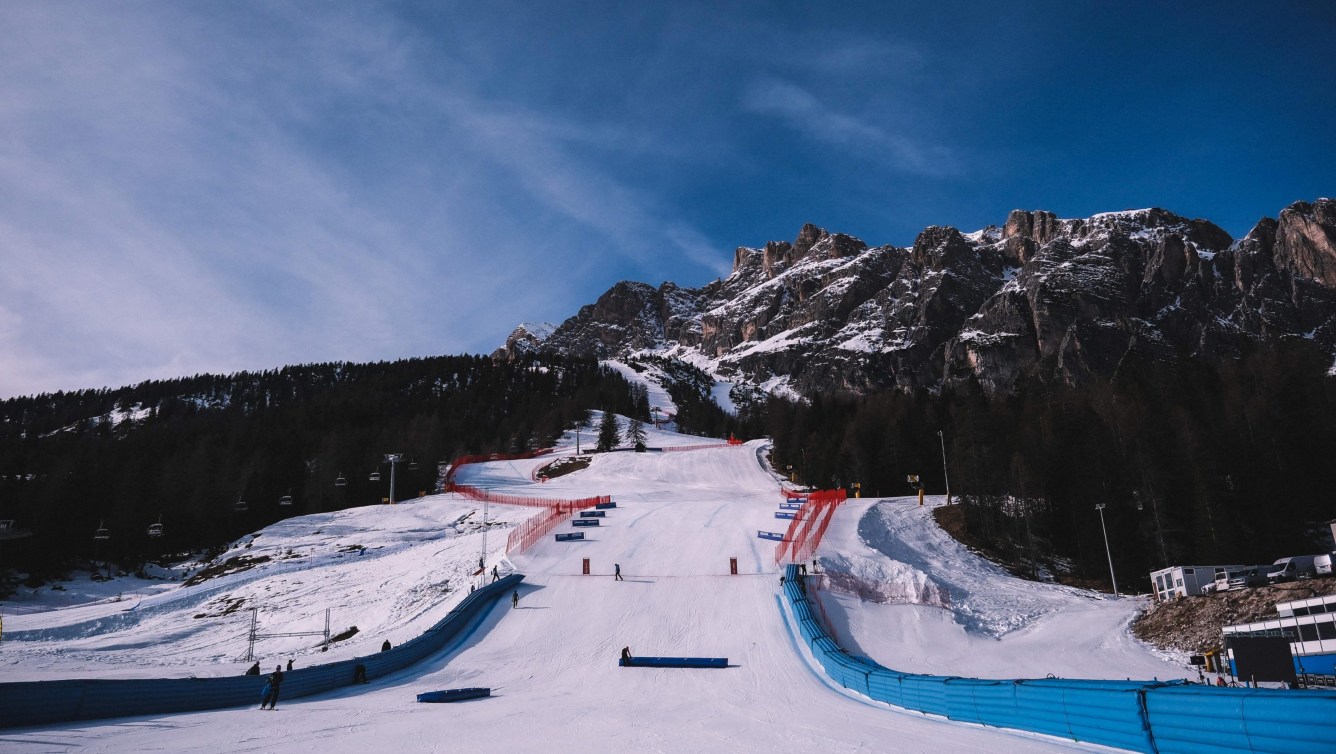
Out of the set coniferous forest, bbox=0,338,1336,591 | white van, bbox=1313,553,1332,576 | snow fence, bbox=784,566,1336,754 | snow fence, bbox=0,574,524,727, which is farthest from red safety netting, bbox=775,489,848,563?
white van, bbox=1313,553,1332,576

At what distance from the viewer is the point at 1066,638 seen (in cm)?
2730

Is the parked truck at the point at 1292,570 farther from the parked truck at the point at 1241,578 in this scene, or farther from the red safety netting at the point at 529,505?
the red safety netting at the point at 529,505

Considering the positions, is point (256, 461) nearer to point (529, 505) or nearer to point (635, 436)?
point (529, 505)

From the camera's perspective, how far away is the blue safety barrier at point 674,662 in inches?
845

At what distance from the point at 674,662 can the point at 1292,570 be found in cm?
2930

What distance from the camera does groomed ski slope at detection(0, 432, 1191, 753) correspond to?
12266 millimetres

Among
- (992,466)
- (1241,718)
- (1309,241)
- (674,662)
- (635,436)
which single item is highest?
(1309,241)

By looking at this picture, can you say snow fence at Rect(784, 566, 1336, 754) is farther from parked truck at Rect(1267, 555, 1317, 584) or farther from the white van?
the white van

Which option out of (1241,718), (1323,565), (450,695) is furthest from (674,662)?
(1323,565)

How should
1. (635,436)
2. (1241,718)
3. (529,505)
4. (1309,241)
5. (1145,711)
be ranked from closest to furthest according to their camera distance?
(1241,718) → (1145,711) → (529,505) → (635,436) → (1309,241)

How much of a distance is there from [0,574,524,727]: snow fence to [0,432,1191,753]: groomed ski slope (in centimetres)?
66

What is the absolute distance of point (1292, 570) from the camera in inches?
1212

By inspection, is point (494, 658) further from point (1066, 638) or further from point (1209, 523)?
point (1209, 523)

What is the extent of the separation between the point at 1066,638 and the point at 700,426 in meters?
101
